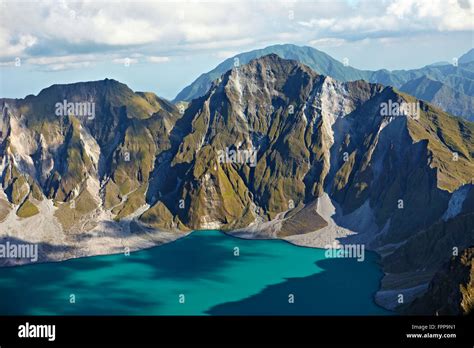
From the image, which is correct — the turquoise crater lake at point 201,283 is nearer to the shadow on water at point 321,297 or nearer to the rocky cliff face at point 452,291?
the shadow on water at point 321,297

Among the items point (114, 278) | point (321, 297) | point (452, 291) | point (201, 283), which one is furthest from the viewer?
point (114, 278)

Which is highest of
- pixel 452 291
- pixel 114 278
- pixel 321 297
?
pixel 452 291

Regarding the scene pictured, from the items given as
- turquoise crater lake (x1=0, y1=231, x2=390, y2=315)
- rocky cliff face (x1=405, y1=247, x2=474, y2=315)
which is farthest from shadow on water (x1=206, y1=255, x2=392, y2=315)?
rocky cliff face (x1=405, y1=247, x2=474, y2=315)

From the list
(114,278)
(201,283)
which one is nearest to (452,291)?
(201,283)

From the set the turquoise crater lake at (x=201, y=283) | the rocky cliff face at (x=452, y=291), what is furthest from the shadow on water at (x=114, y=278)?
the rocky cliff face at (x=452, y=291)

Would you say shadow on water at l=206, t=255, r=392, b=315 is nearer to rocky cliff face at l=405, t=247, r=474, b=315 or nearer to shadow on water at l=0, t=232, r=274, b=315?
rocky cliff face at l=405, t=247, r=474, b=315

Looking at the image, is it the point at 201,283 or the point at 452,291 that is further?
the point at 201,283

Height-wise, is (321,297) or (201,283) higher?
(321,297)

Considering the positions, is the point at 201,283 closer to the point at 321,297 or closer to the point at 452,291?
the point at 321,297
